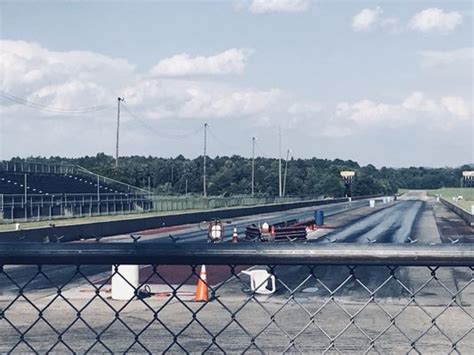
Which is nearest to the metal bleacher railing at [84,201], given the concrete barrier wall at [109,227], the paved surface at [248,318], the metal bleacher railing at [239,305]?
the concrete barrier wall at [109,227]

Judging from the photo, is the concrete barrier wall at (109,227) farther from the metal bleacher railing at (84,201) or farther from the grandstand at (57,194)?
the grandstand at (57,194)

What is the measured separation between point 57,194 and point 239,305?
4363cm

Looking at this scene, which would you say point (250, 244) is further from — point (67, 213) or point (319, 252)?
point (67, 213)

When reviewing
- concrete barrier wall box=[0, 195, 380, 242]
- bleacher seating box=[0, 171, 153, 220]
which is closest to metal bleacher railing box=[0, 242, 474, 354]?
concrete barrier wall box=[0, 195, 380, 242]

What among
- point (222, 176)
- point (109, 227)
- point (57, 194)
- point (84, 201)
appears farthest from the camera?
point (222, 176)

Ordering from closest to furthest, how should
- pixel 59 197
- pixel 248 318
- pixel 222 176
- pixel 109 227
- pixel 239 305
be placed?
pixel 248 318, pixel 239 305, pixel 109 227, pixel 59 197, pixel 222 176

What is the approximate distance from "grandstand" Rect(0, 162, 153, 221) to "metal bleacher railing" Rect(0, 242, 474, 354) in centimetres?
2723

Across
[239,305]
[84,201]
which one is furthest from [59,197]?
[239,305]

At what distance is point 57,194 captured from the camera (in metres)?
57.7

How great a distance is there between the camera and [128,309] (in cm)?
1466

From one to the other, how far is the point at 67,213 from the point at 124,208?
1108 cm

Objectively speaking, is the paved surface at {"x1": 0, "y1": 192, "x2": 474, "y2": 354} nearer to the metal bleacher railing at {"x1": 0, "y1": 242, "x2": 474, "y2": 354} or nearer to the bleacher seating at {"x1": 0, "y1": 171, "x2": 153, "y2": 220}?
the metal bleacher railing at {"x1": 0, "y1": 242, "x2": 474, "y2": 354}

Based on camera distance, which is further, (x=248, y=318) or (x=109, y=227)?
(x=109, y=227)

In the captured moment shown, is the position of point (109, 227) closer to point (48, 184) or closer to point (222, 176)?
point (48, 184)
